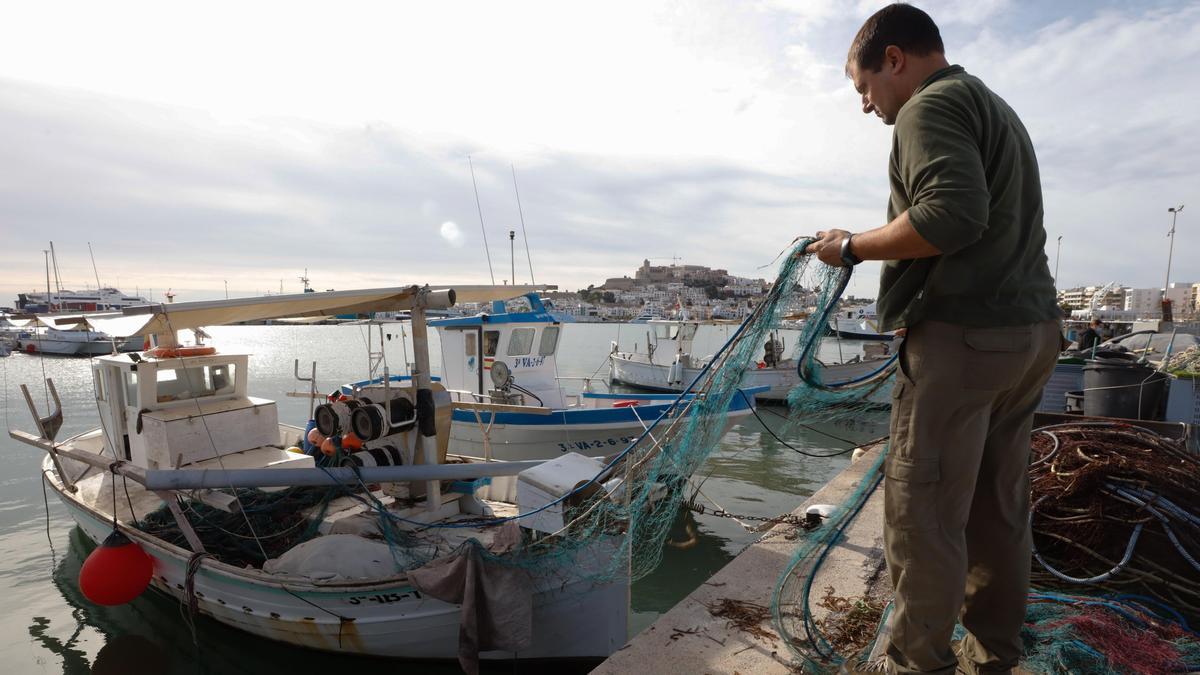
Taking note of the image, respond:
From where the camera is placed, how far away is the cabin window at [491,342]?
12.3 meters

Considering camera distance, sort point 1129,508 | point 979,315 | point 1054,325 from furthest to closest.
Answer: point 1129,508 < point 1054,325 < point 979,315

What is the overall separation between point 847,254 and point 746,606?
8.15 ft

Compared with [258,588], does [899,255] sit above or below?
above

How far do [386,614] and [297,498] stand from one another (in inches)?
88.1

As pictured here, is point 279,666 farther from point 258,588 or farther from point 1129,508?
point 1129,508

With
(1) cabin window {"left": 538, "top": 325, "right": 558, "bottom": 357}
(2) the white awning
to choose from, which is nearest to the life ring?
(2) the white awning

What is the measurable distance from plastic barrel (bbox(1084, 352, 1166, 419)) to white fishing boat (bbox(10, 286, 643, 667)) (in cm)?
612

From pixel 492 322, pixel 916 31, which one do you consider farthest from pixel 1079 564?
pixel 492 322

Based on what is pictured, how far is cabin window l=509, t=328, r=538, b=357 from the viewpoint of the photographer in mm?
12438

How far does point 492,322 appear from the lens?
40.2 feet

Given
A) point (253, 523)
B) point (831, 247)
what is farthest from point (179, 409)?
point (831, 247)

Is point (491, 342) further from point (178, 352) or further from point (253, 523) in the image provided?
point (253, 523)

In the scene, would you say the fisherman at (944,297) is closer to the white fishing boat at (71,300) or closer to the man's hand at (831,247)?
the man's hand at (831,247)

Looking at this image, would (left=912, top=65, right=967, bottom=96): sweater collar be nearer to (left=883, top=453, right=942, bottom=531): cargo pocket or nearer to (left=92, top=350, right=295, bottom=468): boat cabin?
(left=883, top=453, right=942, bottom=531): cargo pocket
